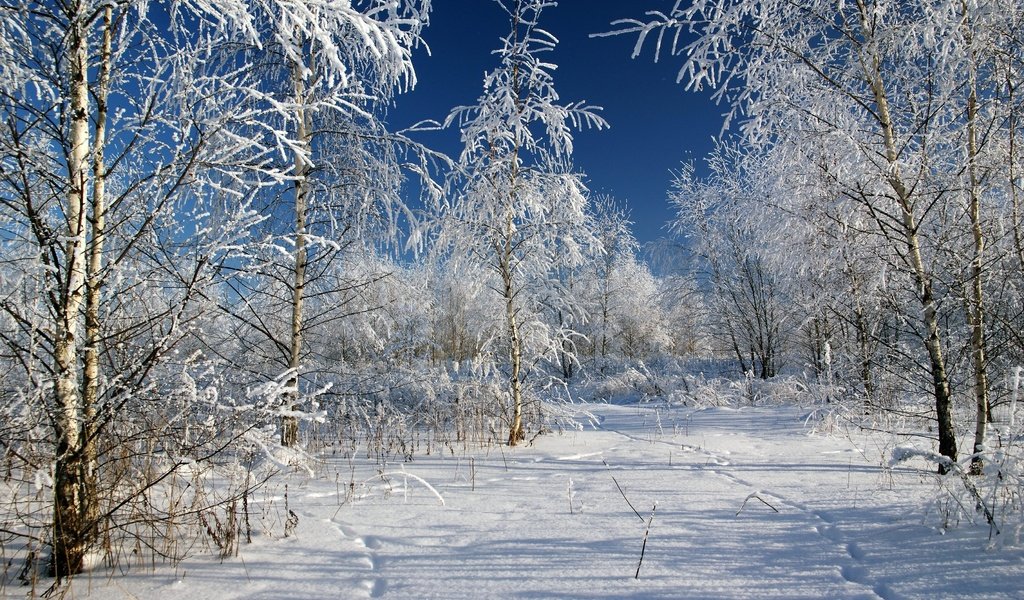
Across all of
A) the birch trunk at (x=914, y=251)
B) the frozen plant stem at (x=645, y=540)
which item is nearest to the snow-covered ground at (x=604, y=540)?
the frozen plant stem at (x=645, y=540)

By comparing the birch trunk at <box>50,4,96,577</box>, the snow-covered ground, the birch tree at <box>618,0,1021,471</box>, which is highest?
the birch tree at <box>618,0,1021,471</box>

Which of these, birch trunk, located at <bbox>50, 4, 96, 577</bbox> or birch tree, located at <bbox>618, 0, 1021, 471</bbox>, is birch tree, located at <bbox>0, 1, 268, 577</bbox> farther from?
birch tree, located at <bbox>618, 0, 1021, 471</bbox>

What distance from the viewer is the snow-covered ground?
231 centimetres

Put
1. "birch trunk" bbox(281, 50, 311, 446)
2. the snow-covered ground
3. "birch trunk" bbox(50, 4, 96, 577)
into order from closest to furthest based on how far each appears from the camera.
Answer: the snow-covered ground
"birch trunk" bbox(50, 4, 96, 577)
"birch trunk" bbox(281, 50, 311, 446)

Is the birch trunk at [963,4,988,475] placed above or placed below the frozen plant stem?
above

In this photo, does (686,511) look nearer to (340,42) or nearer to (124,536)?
(124,536)

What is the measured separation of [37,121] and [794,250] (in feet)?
29.2

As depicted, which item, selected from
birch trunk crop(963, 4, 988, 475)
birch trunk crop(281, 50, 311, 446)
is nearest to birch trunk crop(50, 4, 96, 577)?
birch trunk crop(281, 50, 311, 446)

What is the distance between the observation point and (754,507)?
3.46m

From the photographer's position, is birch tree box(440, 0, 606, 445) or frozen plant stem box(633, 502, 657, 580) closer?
frozen plant stem box(633, 502, 657, 580)

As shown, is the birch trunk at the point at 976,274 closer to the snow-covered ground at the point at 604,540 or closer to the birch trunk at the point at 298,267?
the snow-covered ground at the point at 604,540

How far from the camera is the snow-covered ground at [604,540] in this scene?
2311mm

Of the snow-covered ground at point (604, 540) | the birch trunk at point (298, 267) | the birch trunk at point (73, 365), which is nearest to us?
the snow-covered ground at point (604, 540)

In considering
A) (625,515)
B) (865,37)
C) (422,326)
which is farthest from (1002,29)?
(422,326)
